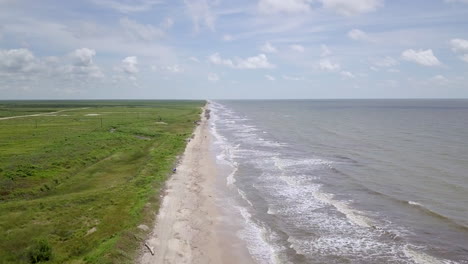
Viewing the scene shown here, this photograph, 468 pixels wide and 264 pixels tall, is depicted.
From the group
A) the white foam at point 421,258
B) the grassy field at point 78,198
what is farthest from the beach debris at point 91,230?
the white foam at point 421,258

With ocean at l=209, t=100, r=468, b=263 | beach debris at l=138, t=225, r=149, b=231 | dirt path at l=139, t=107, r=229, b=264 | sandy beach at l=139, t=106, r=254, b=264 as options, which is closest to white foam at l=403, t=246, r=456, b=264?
ocean at l=209, t=100, r=468, b=263

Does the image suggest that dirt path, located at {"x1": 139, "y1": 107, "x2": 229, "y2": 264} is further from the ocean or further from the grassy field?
the ocean

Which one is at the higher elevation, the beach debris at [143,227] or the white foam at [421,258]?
the beach debris at [143,227]

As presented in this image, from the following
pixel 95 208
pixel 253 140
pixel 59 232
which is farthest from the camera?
pixel 253 140

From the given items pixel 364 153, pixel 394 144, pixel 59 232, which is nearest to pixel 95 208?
pixel 59 232

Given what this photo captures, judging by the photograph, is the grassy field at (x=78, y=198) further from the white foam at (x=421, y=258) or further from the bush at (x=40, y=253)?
the white foam at (x=421, y=258)

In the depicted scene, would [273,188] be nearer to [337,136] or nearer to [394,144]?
[394,144]

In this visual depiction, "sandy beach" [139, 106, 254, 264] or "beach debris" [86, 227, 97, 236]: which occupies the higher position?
"beach debris" [86, 227, 97, 236]
